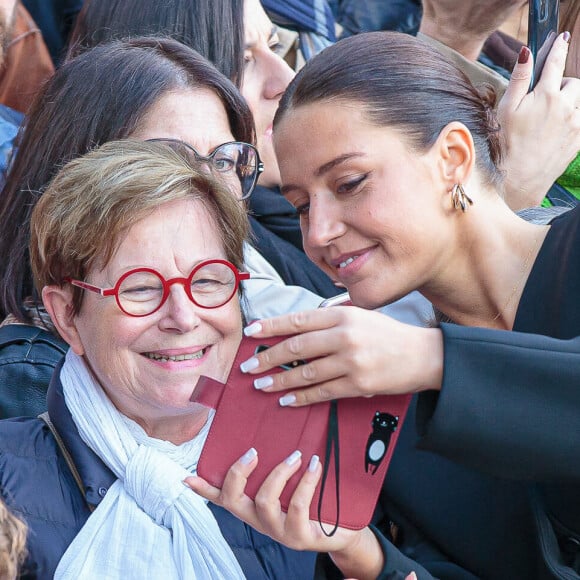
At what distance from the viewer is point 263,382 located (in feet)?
5.03

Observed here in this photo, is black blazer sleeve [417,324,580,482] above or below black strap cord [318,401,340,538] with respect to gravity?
above

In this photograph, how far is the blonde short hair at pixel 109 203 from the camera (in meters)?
1.97

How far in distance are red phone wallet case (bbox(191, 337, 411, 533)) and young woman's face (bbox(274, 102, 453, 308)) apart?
0.47 m

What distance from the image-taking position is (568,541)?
1.69 m

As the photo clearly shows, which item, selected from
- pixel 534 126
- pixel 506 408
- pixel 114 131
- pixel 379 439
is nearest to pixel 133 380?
pixel 379 439

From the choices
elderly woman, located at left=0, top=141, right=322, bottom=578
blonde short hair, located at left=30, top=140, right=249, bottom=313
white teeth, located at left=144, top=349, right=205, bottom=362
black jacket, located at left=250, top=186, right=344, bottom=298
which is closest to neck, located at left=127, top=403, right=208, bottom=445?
elderly woman, located at left=0, top=141, right=322, bottom=578

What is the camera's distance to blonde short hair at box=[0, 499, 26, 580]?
1491 mm

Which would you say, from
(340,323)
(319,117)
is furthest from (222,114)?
(340,323)

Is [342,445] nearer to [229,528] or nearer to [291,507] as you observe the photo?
[291,507]

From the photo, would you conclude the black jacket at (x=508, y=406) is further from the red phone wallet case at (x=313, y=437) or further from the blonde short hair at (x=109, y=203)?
the blonde short hair at (x=109, y=203)

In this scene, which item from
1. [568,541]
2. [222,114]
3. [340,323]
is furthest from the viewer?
[222,114]

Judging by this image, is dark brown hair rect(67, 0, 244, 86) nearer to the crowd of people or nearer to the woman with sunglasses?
the woman with sunglasses

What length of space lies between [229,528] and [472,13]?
2.07 m

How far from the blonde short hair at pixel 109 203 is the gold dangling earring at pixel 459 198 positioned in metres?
0.45
